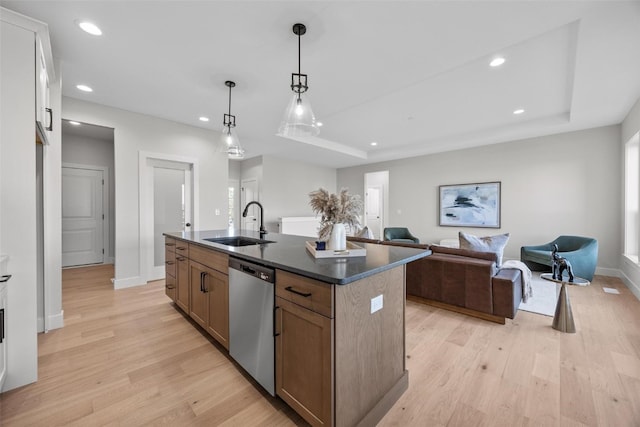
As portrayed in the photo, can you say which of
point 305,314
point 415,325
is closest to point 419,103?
point 415,325

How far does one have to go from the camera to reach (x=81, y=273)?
4688 millimetres

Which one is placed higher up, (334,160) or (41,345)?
(334,160)

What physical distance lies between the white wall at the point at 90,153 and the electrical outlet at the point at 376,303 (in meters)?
6.44

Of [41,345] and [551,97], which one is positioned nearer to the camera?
[41,345]

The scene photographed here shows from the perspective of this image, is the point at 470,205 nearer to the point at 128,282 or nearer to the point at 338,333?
the point at 338,333

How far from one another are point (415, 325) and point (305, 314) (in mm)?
1817

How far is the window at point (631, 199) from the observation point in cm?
383

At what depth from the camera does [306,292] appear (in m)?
1.29

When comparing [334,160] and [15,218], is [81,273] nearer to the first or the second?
[15,218]

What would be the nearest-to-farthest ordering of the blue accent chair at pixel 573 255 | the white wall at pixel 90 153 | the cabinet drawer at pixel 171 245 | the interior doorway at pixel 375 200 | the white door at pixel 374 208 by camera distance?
the cabinet drawer at pixel 171 245
the blue accent chair at pixel 573 255
the white wall at pixel 90 153
the interior doorway at pixel 375 200
the white door at pixel 374 208

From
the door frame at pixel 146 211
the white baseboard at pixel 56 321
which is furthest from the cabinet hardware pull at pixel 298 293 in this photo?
the door frame at pixel 146 211

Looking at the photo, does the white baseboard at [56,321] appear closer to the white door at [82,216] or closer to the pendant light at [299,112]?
the pendant light at [299,112]

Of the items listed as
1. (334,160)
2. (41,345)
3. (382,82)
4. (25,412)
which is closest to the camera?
(25,412)

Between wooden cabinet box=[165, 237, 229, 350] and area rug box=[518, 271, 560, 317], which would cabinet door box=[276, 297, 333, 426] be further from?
area rug box=[518, 271, 560, 317]
